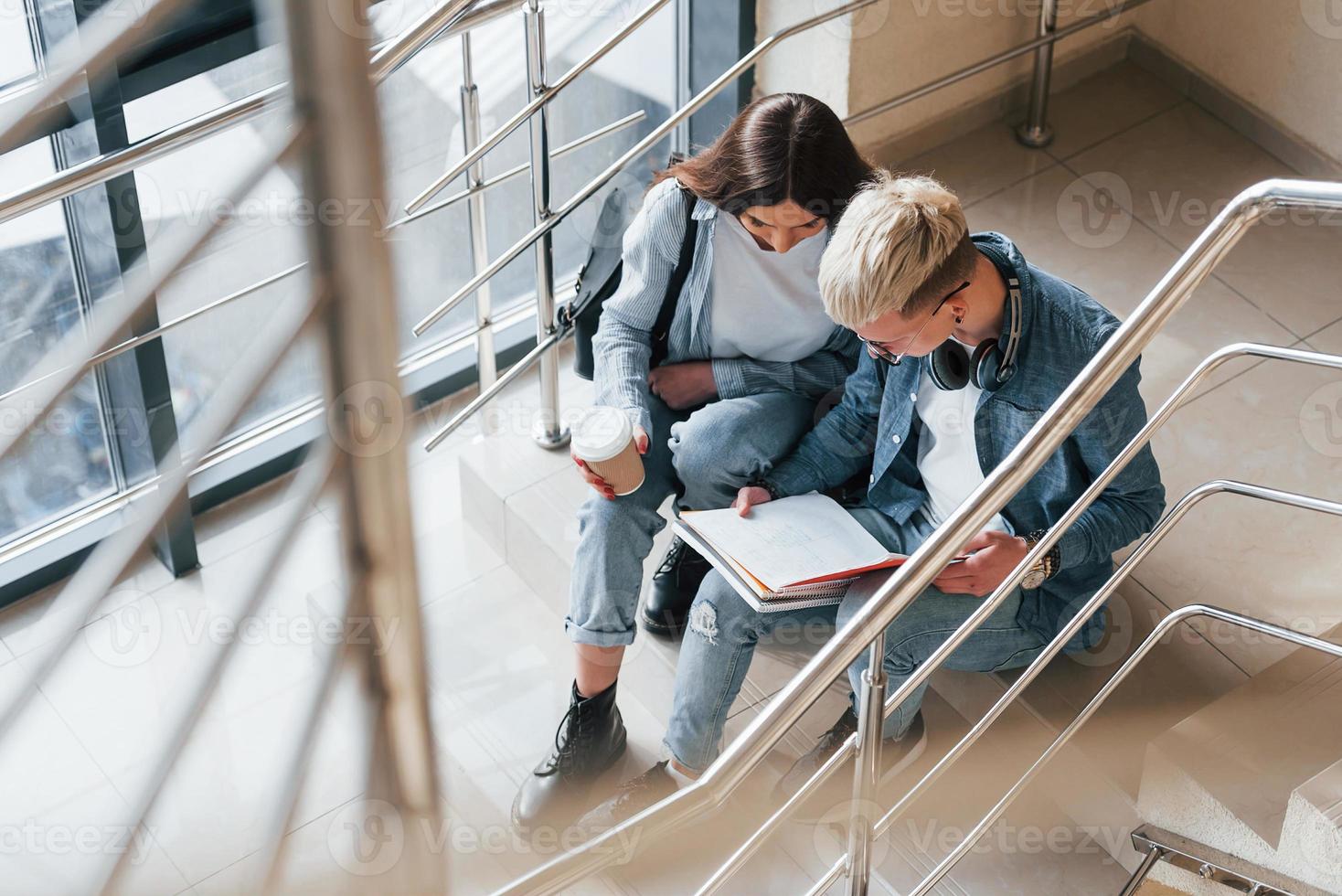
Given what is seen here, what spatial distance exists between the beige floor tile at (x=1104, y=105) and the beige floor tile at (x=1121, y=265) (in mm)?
134

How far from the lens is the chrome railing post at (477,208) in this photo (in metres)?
2.01

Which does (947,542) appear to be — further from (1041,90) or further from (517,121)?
(1041,90)

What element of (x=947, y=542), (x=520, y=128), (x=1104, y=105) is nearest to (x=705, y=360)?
(x=947, y=542)

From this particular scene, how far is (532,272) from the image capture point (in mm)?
2932

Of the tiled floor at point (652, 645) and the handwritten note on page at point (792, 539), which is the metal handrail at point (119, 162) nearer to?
the tiled floor at point (652, 645)

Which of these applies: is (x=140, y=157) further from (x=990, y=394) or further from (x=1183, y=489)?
(x=1183, y=489)

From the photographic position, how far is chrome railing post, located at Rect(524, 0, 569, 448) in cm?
190

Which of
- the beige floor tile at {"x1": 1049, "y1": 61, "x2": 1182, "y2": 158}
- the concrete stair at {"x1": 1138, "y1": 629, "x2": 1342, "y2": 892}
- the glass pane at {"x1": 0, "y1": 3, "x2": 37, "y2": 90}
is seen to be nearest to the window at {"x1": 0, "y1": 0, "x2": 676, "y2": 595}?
the glass pane at {"x1": 0, "y1": 3, "x2": 37, "y2": 90}

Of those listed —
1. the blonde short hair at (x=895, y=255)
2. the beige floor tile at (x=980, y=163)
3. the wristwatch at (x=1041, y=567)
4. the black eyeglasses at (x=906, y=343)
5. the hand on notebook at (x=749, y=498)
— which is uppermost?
the blonde short hair at (x=895, y=255)

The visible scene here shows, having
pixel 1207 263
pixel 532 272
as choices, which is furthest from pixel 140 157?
pixel 532 272

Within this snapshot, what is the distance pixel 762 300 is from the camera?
195cm

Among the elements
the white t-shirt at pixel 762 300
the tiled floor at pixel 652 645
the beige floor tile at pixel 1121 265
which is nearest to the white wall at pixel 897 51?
the tiled floor at pixel 652 645

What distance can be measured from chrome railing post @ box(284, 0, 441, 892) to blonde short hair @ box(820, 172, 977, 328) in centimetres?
130

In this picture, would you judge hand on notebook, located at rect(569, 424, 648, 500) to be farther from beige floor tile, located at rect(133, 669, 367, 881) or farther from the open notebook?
beige floor tile, located at rect(133, 669, 367, 881)
